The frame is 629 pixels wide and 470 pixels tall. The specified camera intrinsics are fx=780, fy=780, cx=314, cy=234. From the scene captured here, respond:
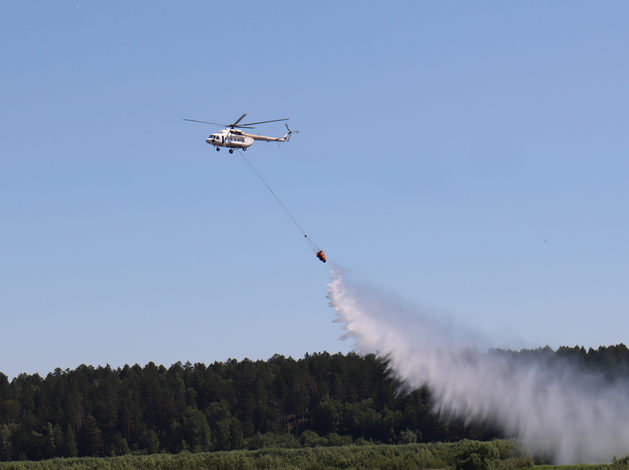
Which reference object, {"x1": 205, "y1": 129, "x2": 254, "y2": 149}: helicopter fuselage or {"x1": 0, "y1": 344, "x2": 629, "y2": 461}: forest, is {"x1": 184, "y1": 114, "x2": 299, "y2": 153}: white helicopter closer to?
{"x1": 205, "y1": 129, "x2": 254, "y2": 149}: helicopter fuselage

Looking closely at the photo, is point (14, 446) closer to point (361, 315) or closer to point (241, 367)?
point (241, 367)

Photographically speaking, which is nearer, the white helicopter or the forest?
the white helicopter

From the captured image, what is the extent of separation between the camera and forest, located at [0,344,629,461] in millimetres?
140500

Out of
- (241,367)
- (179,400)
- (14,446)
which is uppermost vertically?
(241,367)

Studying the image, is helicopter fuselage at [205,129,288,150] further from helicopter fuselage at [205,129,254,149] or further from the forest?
the forest

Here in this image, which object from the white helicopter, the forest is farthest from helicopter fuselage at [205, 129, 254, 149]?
the forest

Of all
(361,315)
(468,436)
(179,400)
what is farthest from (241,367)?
(361,315)

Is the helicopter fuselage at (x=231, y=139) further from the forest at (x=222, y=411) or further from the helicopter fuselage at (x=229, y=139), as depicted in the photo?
the forest at (x=222, y=411)

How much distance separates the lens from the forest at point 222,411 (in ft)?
461

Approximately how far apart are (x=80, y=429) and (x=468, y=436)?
7270cm

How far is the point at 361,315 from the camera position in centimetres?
6719

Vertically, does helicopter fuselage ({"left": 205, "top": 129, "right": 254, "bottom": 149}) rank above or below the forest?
above

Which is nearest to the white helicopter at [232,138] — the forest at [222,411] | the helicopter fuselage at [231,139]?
the helicopter fuselage at [231,139]

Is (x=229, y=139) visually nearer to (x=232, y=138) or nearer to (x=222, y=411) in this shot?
(x=232, y=138)
